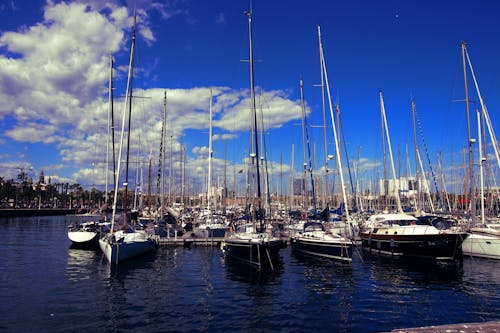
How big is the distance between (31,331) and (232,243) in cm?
1690

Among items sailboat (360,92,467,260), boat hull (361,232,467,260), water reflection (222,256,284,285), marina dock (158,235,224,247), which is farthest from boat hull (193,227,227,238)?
boat hull (361,232,467,260)

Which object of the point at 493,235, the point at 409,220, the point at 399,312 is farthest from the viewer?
the point at 409,220

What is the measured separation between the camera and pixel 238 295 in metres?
21.2

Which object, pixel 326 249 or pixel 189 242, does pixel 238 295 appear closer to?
pixel 326 249

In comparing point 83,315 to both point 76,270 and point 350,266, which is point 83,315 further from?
point 350,266

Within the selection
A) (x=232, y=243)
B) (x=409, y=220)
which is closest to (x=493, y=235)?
(x=409, y=220)

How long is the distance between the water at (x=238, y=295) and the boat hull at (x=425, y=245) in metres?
1.54

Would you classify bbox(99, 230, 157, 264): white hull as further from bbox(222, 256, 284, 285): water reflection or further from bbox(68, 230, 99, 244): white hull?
bbox(68, 230, 99, 244): white hull

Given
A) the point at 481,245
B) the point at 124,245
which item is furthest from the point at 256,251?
the point at 481,245

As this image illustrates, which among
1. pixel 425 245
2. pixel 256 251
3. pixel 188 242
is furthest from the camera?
pixel 188 242

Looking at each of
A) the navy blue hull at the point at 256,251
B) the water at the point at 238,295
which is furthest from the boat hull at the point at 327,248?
the navy blue hull at the point at 256,251

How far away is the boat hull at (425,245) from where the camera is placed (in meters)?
32.0

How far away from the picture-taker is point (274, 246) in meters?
28.9

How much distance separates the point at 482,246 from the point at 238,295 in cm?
2602
